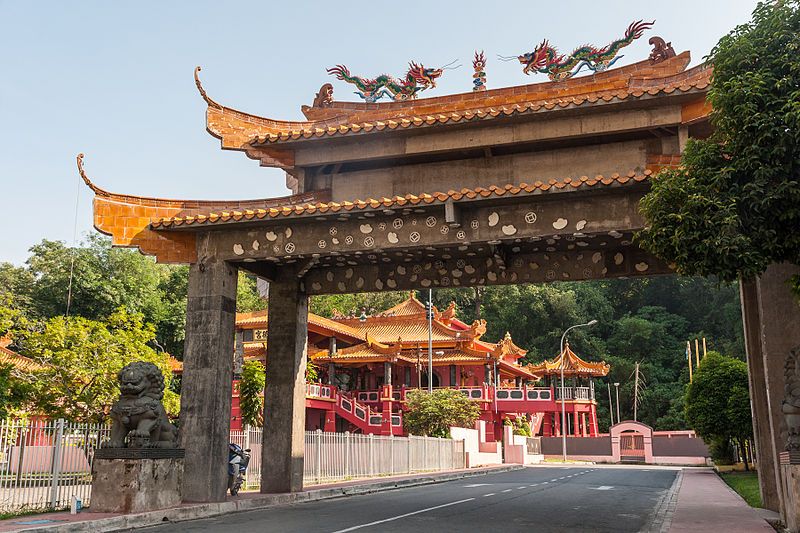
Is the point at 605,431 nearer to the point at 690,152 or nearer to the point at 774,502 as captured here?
the point at 774,502

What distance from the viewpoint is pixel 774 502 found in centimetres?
1309

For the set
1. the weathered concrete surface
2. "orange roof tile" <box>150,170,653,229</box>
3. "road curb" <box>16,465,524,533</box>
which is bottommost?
"road curb" <box>16,465,524,533</box>

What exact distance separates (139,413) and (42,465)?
95.9 inches

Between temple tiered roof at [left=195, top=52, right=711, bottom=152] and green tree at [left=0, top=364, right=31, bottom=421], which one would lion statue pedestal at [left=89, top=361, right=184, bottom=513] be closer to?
temple tiered roof at [left=195, top=52, right=711, bottom=152]

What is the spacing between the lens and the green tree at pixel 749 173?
27.5 feet

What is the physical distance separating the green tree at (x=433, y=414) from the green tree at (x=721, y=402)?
11.2 m

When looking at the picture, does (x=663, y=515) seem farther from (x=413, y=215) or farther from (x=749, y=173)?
(x=749, y=173)

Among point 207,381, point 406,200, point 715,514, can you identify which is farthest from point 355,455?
point 406,200

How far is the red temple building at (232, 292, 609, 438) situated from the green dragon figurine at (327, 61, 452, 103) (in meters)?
24.7

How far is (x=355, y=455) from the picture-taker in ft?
81.0

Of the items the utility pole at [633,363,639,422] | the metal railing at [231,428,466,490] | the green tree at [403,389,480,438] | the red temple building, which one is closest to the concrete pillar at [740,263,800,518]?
the metal railing at [231,428,466,490]

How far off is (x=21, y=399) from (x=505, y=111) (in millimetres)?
14303

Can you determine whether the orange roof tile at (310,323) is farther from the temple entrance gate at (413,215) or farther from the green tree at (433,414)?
the temple entrance gate at (413,215)

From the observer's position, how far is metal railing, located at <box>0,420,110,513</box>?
12047mm
